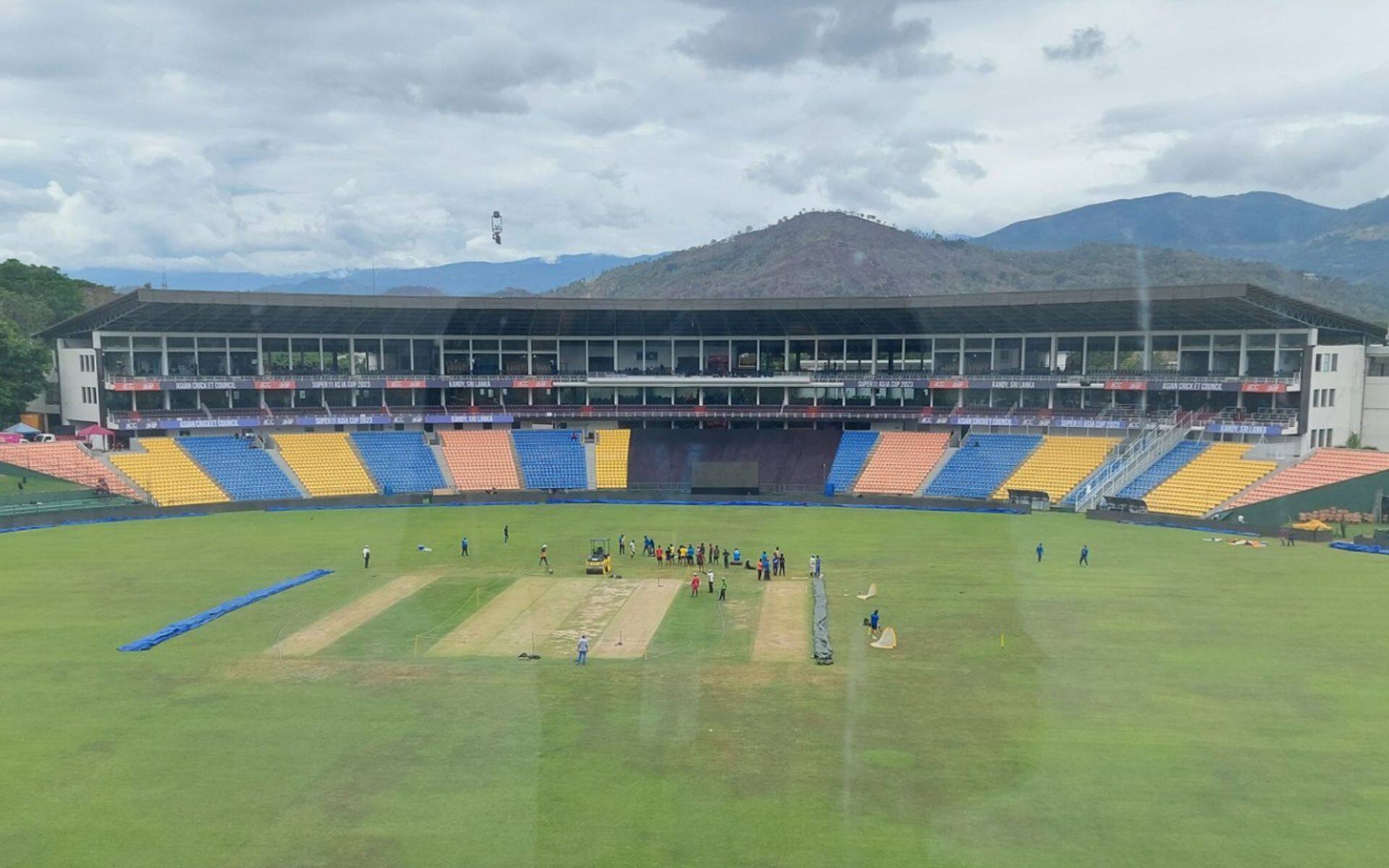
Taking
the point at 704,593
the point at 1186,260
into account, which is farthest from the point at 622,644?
the point at 1186,260

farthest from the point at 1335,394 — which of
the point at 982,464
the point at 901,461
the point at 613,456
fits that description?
the point at 613,456

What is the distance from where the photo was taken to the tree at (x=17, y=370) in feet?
222

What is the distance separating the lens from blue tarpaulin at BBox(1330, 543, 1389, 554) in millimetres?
42688

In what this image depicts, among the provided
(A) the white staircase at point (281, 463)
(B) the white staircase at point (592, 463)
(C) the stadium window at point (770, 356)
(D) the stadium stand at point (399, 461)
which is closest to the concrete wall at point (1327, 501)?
(C) the stadium window at point (770, 356)

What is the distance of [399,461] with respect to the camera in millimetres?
67062

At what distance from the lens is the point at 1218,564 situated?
131ft

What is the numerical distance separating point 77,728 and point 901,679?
19353mm

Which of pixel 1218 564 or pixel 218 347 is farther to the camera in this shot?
pixel 218 347

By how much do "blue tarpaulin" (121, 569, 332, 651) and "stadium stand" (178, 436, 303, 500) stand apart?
24173 mm

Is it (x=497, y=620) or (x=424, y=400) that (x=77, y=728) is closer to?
(x=497, y=620)

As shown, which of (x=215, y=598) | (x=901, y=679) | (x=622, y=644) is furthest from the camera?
(x=215, y=598)

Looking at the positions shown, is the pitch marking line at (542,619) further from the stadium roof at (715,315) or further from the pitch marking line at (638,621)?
the stadium roof at (715,315)

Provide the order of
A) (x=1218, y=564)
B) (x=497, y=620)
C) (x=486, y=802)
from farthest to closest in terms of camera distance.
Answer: (x=1218, y=564) < (x=497, y=620) < (x=486, y=802)

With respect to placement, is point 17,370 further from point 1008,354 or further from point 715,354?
point 1008,354
